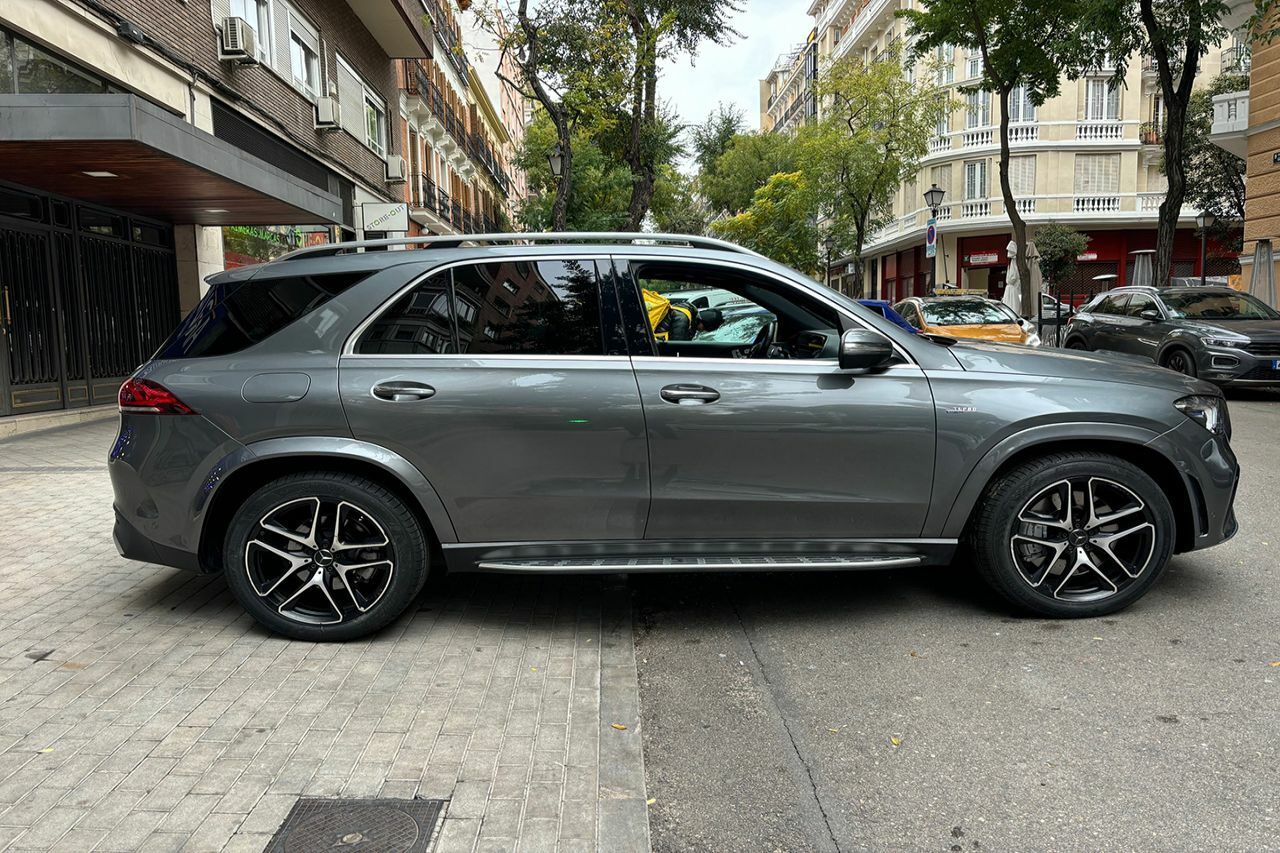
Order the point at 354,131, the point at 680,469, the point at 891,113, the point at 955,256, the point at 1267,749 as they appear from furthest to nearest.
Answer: the point at 955,256 < the point at 891,113 < the point at 354,131 < the point at 680,469 < the point at 1267,749

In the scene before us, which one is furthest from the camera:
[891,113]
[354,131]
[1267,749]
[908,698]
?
[891,113]

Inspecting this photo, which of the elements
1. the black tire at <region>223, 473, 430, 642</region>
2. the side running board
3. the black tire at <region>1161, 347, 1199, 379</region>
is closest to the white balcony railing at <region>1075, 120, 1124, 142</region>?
the black tire at <region>1161, 347, 1199, 379</region>

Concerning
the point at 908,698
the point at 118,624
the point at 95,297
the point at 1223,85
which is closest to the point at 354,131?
the point at 95,297

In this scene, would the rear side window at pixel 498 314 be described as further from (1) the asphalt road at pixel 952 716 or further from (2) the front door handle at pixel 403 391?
(1) the asphalt road at pixel 952 716

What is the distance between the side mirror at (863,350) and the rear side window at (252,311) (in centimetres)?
211

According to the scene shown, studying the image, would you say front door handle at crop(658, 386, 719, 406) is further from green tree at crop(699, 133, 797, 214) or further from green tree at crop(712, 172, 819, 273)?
green tree at crop(699, 133, 797, 214)

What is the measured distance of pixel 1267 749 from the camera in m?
3.01

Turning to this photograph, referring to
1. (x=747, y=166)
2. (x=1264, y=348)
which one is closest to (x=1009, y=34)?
(x=1264, y=348)

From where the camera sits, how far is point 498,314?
13.4 feet

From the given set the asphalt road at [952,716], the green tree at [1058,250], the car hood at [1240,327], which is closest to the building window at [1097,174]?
the green tree at [1058,250]

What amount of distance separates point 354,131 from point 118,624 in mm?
19767

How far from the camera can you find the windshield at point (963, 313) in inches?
561

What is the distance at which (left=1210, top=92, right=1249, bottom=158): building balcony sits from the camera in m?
21.3

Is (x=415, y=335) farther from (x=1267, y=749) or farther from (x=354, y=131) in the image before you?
(x=354, y=131)
